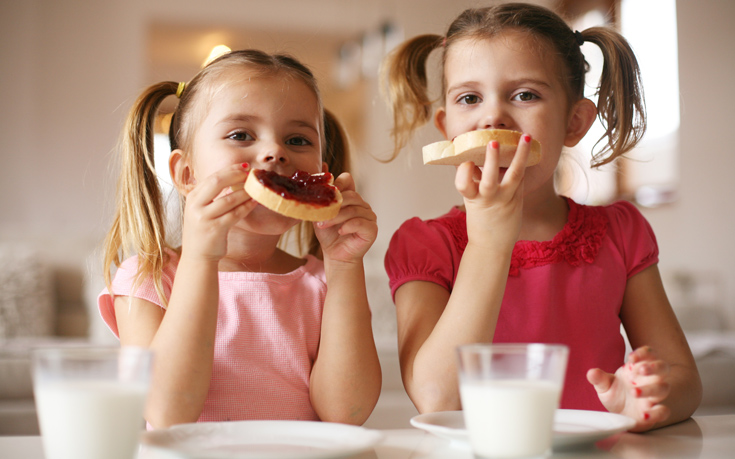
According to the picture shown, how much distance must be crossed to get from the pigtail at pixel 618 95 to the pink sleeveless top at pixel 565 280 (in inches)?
8.4

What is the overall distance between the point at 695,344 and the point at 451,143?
271cm

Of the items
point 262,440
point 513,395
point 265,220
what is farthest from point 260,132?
point 513,395

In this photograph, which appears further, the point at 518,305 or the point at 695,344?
the point at 695,344

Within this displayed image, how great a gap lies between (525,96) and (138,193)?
0.84m

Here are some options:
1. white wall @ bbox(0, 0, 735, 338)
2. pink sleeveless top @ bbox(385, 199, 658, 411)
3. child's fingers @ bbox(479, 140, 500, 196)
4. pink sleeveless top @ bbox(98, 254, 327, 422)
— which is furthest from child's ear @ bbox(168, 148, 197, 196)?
white wall @ bbox(0, 0, 735, 338)

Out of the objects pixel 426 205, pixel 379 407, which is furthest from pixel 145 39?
pixel 379 407

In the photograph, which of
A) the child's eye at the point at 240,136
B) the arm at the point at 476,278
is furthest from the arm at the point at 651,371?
the child's eye at the point at 240,136

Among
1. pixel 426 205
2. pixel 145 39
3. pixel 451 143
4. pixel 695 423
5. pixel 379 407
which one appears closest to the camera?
pixel 695 423

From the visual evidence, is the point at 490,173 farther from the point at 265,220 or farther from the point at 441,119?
Answer: the point at 441,119

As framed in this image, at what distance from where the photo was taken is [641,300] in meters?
1.43

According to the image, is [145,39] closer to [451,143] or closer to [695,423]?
[451,143]

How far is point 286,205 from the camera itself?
1.03 metres

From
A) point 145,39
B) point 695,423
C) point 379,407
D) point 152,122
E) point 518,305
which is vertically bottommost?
point 379,407

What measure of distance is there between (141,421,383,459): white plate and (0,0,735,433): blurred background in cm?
99
